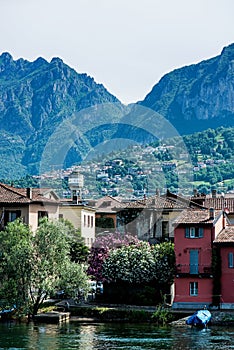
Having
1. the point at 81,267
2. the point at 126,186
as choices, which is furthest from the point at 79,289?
the point at 126,186

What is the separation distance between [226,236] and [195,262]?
3.67m

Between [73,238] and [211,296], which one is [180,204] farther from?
[211,296]

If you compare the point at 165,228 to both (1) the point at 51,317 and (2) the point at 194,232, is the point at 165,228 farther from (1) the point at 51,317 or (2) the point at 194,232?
(1) the point at 51,317

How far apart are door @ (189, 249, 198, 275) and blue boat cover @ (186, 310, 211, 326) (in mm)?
6818

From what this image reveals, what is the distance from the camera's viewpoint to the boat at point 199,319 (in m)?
→ 57.7

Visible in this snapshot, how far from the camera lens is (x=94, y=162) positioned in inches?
5979

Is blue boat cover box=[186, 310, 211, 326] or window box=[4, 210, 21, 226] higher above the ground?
window box=[4, 210, 21, 226]

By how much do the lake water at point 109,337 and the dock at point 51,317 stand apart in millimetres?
1000

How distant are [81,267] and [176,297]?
8.96 metres

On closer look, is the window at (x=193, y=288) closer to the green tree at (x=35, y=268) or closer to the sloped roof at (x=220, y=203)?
the green tree at (x=35, y=268)

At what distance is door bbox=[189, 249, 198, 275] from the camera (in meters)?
65.4

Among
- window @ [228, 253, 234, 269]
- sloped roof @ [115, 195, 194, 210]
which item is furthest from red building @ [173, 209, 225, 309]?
sloped roof @ [115, 195, 194, 210]

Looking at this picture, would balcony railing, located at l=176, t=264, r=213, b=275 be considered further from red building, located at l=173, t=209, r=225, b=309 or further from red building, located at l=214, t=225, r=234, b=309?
red building, located at l=214, t=225, r=234, b=309

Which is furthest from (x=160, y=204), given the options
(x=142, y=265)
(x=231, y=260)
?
(x=231, y=260)
